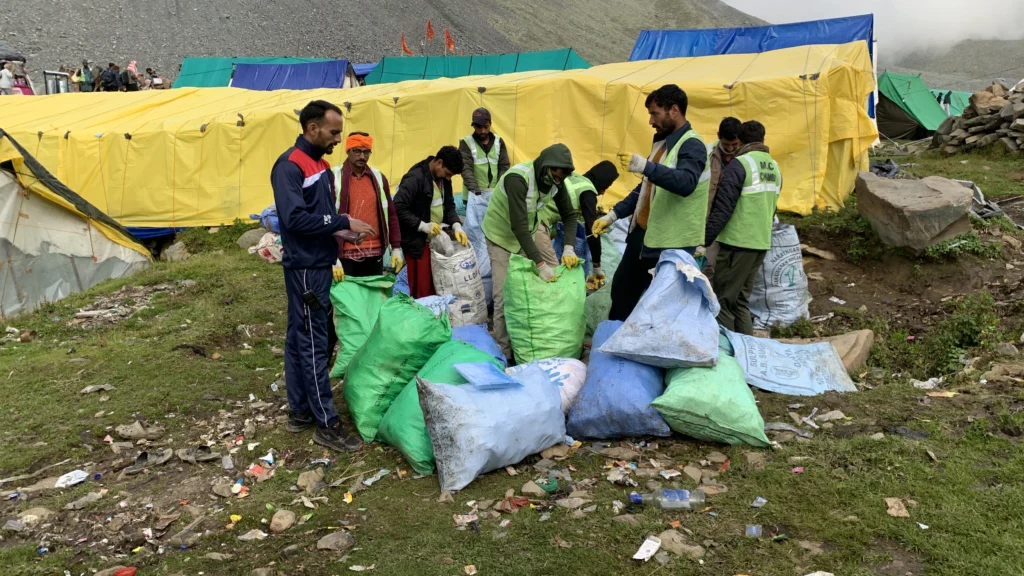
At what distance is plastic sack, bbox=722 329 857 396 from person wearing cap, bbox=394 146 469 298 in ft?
6.05

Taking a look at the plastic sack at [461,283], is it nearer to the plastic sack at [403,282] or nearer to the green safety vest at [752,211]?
the plastic sack at [403,282]

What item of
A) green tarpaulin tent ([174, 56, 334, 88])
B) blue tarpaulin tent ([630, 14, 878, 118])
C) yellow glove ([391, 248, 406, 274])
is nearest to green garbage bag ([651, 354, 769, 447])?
yellow glove ([391, 248, 406, 274])

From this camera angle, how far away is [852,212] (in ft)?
22.6

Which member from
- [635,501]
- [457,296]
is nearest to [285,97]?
[457,296]

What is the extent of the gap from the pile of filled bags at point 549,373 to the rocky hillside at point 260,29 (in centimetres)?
2712

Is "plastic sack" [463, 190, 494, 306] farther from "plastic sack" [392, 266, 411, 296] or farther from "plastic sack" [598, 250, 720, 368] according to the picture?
"plastic sack" [598, 250, 720, 368]

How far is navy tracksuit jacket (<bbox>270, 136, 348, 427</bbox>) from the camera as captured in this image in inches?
122

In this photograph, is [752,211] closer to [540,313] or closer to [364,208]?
[540,313]

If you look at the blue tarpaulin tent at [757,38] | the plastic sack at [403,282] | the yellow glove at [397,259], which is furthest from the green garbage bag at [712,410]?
the blue tarpaulin tent at [757,38]

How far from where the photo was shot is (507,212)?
3.98 meters

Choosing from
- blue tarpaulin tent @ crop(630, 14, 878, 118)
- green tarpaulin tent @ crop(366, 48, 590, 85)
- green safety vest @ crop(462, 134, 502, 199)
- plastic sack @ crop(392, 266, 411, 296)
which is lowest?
plastic sack @ crop(392, 266, 411, 296)

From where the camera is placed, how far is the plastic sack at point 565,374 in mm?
3326

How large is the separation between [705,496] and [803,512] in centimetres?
35

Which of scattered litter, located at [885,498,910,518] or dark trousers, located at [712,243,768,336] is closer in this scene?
scattered litter, located at [885,498,910,518]
